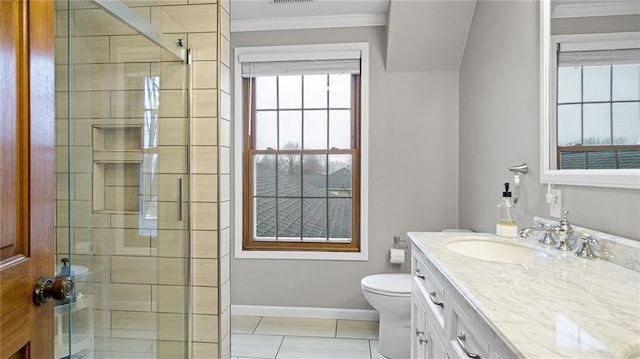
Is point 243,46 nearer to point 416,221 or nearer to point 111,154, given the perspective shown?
point 111,154

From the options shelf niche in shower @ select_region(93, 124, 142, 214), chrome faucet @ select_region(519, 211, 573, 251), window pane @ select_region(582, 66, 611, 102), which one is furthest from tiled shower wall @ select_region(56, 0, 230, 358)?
window pane @ select_region(582, 66, 611, 102)

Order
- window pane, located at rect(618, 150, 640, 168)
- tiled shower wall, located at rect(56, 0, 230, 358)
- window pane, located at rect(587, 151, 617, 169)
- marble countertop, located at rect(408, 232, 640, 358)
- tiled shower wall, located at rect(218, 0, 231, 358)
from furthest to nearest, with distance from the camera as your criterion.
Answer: tiled shower wall, located at rect(218, 0, 231, 358) → tiled shower wall, located at rect(56, 0, 230, 358) → window pane, located at rect(587, 151, 617, 169) → window pane, located at rect(618, 150, 640, 168) → marble countertop, located at rect(408, 232, 640, 358)

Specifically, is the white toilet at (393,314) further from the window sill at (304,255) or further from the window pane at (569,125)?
the window pane at (569,125)

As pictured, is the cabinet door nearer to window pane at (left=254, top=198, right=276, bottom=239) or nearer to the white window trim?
the white window trim

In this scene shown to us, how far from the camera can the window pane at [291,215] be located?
2893 mm

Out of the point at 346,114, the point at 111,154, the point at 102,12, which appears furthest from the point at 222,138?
the point at 346,114

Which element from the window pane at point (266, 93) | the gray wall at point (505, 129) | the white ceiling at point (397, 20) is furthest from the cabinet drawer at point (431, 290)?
the window pane at point (266, 93)

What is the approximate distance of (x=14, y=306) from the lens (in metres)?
0.72

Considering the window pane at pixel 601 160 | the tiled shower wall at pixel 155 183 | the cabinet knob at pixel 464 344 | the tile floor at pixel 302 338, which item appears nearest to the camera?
the cabinet knob at pixel 464 344

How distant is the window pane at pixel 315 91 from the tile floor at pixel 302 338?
5.75ft

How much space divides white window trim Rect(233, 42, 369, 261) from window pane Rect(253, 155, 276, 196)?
144 millimetres

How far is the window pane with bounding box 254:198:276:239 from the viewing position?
2.91 metres

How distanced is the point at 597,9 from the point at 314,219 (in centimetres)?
217

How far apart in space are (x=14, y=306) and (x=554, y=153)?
181cm
